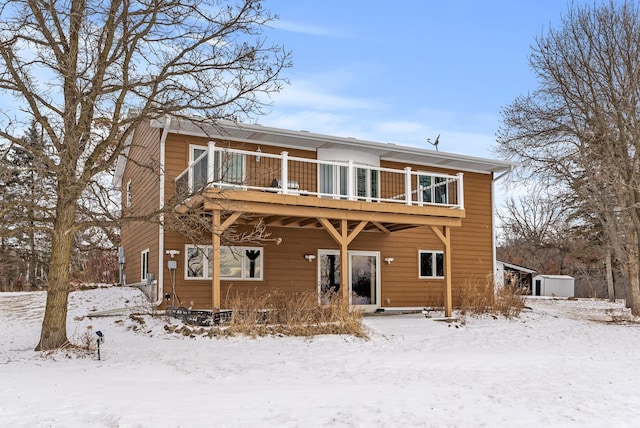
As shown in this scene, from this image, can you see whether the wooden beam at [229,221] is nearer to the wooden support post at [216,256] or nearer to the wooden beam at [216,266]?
the wooden support post at [216,256]

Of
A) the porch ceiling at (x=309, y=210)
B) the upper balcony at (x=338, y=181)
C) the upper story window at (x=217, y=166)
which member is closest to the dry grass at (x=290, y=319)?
the porch ceiling at (x=309, y=210)

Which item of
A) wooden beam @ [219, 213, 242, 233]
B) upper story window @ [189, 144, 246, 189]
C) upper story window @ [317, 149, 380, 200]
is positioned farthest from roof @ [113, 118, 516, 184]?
wooden beam @ [219, 213, 242, 233]

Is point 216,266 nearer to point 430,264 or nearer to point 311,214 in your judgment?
point 311,214

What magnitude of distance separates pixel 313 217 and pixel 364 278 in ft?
14.0

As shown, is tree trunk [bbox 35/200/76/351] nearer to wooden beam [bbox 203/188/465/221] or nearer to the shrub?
wooden beam [bbox 203/188/465/221]

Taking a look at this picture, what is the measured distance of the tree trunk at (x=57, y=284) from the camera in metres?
10.4

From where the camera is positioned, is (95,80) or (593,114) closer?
(95,80)

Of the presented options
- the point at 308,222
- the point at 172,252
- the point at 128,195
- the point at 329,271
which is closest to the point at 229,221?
the point at 172,252

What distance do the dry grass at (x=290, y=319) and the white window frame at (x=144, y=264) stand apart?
15.6 feet

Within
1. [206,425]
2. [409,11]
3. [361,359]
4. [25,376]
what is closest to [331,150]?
[409,11]

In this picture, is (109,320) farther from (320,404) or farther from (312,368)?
(320,404)

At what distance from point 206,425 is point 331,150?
39.4 ft

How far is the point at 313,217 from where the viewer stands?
580 inches

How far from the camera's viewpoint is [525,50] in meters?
20.6
